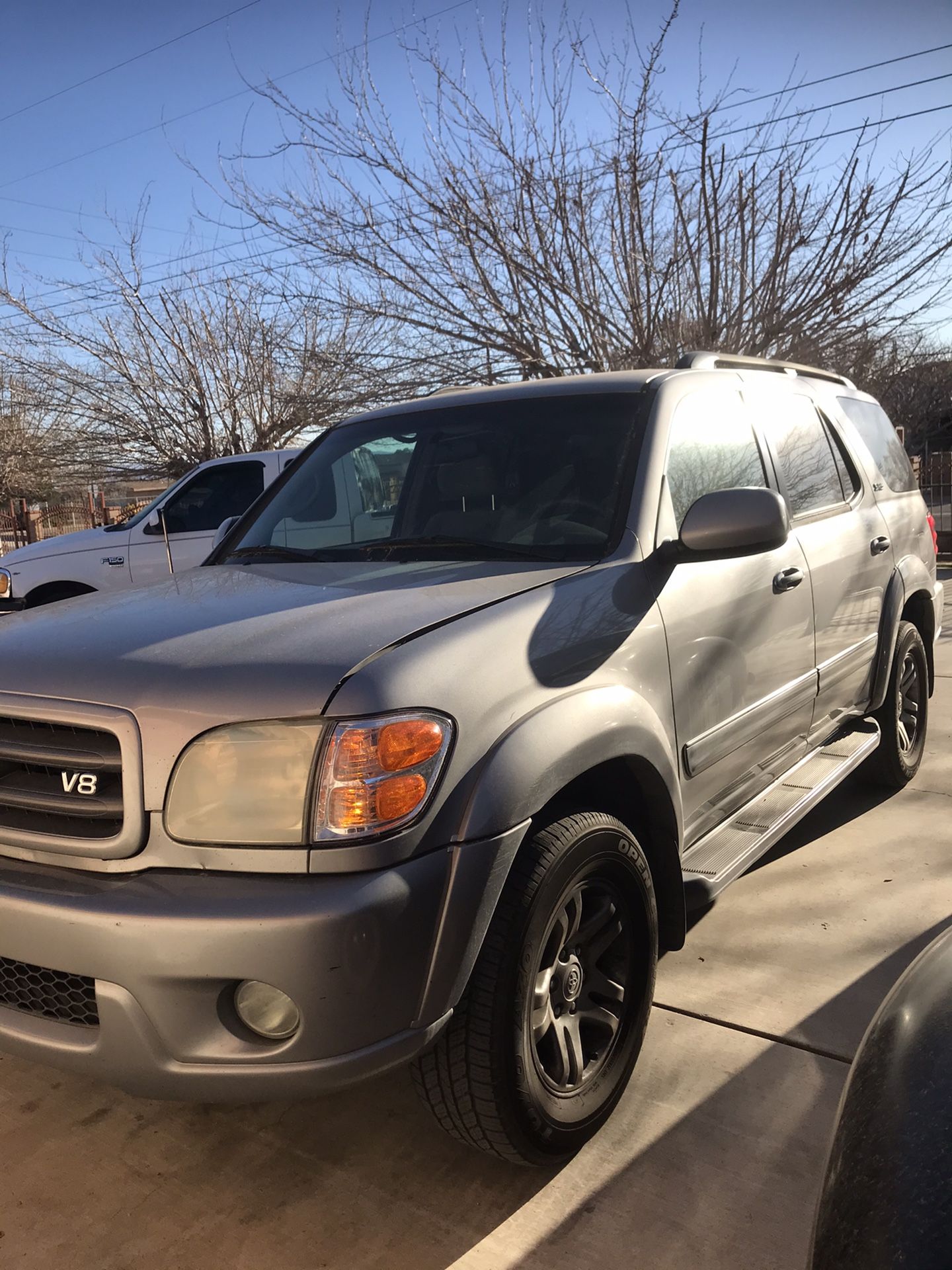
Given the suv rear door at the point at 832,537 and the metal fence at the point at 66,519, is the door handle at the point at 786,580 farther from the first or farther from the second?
the metal fence at the point at 66,519

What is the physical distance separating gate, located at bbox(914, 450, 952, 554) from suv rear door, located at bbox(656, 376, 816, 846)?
1497 cm

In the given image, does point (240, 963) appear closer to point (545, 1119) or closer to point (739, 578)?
point (545, 1119)

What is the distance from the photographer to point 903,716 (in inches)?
201

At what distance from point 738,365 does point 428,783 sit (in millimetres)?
2574

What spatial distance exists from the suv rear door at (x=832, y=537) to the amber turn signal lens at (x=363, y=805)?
2.30 metres

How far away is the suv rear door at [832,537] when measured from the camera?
3854mm

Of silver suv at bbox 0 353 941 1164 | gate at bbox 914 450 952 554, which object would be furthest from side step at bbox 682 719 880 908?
gate at bbox 914 450 952 554

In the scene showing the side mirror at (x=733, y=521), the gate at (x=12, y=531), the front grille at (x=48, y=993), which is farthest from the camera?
the gate at (x=12, y=531)

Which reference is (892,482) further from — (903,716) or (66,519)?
(66,519)

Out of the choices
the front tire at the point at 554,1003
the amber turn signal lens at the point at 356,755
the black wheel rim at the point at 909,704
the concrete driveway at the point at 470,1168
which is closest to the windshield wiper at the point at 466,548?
the front tire at the point at 554,1003

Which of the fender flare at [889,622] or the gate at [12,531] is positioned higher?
the gate at [12,531]

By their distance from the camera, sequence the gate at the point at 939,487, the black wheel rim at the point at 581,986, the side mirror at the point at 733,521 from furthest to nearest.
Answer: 1. the gate at the point at 939,487
2. the side mirror at the point at 733,521
3. the black wheel rim at the point at 581,986

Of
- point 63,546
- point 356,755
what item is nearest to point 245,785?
point 356,755

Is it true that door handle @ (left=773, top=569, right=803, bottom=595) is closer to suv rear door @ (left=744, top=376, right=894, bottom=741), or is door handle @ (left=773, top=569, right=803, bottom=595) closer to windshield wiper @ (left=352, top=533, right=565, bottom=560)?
suv rear door @ (left=744, top=376, right=894, bottom=741)
